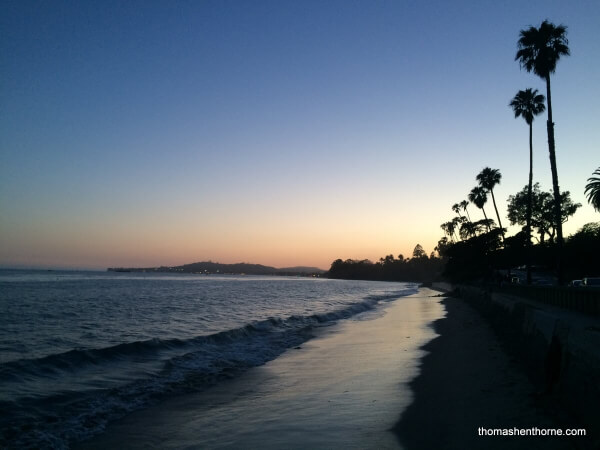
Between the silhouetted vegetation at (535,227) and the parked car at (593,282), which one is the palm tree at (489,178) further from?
the parked car at (593,282)

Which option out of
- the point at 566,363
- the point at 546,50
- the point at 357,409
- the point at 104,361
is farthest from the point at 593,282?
the point at 104,361

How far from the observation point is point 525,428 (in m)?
6.63

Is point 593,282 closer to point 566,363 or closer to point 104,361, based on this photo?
point 566,363

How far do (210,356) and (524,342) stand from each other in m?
9.83

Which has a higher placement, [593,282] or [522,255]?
[522,255]

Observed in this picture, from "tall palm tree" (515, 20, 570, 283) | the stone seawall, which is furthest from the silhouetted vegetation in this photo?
the stone seawall

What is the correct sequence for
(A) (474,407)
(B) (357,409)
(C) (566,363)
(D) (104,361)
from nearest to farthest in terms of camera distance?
(C) (566,363), (A) (474,407), (B) (357,409), (D) (104,361)

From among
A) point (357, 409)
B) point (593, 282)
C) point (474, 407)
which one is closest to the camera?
point (474, 407)

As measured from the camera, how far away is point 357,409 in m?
8.35

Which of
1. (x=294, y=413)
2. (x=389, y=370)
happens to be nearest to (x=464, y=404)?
(x=294, y=413)

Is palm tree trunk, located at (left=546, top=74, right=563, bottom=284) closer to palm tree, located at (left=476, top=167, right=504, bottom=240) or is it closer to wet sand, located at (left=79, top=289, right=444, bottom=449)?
wet sand, located at (left=79, top=289, right=444, bottom=449)

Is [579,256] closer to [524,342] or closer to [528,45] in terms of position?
[528,45]

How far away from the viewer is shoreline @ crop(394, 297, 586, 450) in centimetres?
630

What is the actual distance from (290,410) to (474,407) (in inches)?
136
